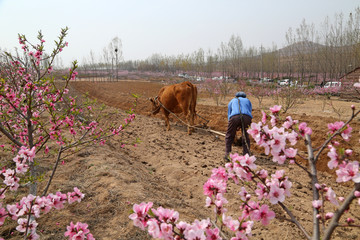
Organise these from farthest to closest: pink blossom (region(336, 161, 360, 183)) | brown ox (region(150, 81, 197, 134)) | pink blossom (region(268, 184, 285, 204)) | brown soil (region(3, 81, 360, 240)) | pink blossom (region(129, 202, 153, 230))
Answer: brown ox (region(150, 81, 197, 134)) < brown soil (region(3, 81, 360, 240)) < pink blossom (region(268, 184, 285, 204)) < pink blossom (region(129, 202, 153, 230)) < pink blossom (region(336, 161, 360, 183))

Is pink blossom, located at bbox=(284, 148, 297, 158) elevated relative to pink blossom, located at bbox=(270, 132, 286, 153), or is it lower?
lower

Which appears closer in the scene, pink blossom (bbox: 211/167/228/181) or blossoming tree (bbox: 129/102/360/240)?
blossoming tree (bbox: 129/102/360/240)

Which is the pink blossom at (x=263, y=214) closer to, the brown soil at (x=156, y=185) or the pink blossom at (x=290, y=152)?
the brown soil at (x=156, y=185)

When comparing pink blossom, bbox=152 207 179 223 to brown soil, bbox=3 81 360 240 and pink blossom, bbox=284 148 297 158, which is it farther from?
pink blossom, bbox=284 148 297 158

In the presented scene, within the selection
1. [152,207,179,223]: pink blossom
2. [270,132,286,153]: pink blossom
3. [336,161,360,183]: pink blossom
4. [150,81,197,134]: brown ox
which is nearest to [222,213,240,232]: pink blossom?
[152,207,179,223]: pink blossom

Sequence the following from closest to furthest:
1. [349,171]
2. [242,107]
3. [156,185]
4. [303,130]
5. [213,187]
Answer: [349,171], [303,130], [213,187], [156,185], [242,107]

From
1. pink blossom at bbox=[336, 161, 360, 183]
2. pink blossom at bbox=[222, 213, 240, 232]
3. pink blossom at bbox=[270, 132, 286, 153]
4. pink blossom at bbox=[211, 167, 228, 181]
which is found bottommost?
pink blossom at bbox=[222, 213, 240, 232]

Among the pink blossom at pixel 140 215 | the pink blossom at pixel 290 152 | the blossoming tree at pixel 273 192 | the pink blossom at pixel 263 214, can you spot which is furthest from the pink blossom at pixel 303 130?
the pink blossom at pixel 140 215

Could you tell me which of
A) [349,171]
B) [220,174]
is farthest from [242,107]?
[349,171]

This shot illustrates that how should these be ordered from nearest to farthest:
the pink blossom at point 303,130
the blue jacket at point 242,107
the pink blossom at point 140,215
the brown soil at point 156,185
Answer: the pink blossom at point 140,215
the pink blossom at point 303,130
the brown soil at point 156,185
the blue jacket at point 242,107

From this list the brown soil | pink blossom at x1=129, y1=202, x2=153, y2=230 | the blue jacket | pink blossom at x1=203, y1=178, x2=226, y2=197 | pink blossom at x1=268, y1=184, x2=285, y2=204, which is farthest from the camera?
the blue jacket

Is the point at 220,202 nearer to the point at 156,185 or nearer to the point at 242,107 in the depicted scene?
the point at 156,185

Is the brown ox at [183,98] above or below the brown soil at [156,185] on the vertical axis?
above

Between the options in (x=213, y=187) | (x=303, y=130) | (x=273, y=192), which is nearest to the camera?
(x=273, y=192)
